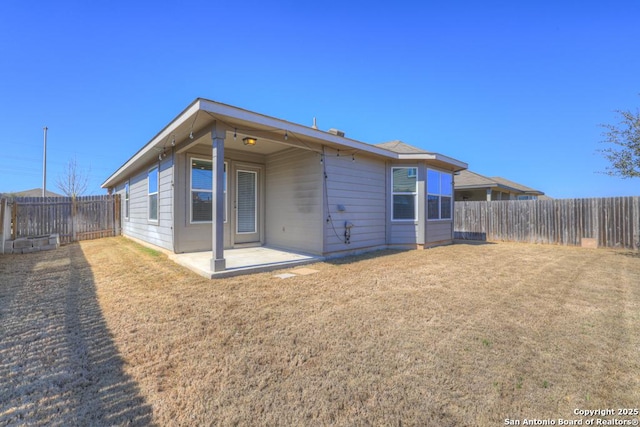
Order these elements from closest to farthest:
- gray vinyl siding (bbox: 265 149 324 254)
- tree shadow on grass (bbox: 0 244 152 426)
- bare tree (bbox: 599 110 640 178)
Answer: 1. tree shadow on grass (bbox: 0 244 152 426)
2. gray vinyl siding (bbox: 265 149 324 254)
3. bare tree (bbox: 599 110 640 178)

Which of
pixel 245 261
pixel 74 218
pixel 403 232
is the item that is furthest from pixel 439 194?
pixel 74 218

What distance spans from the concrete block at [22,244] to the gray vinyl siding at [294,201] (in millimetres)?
6246

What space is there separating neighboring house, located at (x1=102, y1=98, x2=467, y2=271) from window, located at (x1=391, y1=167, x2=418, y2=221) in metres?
0.03

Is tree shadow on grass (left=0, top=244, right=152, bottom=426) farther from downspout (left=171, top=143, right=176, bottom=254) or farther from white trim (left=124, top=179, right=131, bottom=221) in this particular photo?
white trim (left=124, top=179, right=131, bottom=221)

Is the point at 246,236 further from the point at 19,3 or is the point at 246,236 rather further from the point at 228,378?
the point at 19,3

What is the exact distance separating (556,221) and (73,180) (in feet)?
83.2

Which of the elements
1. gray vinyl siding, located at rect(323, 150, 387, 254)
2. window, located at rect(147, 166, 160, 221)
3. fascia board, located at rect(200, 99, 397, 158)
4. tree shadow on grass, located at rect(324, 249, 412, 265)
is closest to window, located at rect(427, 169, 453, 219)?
gray vinyl siding, located at rect(323, 150, 387, 254)

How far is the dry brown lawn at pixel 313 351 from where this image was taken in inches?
62.3

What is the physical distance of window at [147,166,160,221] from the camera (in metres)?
7.59

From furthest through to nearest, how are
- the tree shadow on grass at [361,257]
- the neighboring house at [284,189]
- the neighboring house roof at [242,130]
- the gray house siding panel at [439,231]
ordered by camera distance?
the gray house siding panel at [439,231] → the tree shadow on grass at [361,257] → the neighboring house at [284,189] → the neighboring house roof at [242,130]

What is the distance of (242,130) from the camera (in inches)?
201

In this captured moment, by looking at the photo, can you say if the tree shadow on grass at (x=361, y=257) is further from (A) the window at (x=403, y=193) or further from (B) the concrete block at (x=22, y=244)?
(B) the concrete block at (x=22, y=244)

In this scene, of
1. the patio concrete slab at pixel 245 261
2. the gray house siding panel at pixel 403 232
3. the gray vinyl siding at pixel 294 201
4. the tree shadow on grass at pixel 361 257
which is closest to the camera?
the patio concrete slab at pixel 245 261

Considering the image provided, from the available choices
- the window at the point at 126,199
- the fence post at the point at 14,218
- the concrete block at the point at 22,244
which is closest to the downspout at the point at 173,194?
the concrete block at the point at 22,244
